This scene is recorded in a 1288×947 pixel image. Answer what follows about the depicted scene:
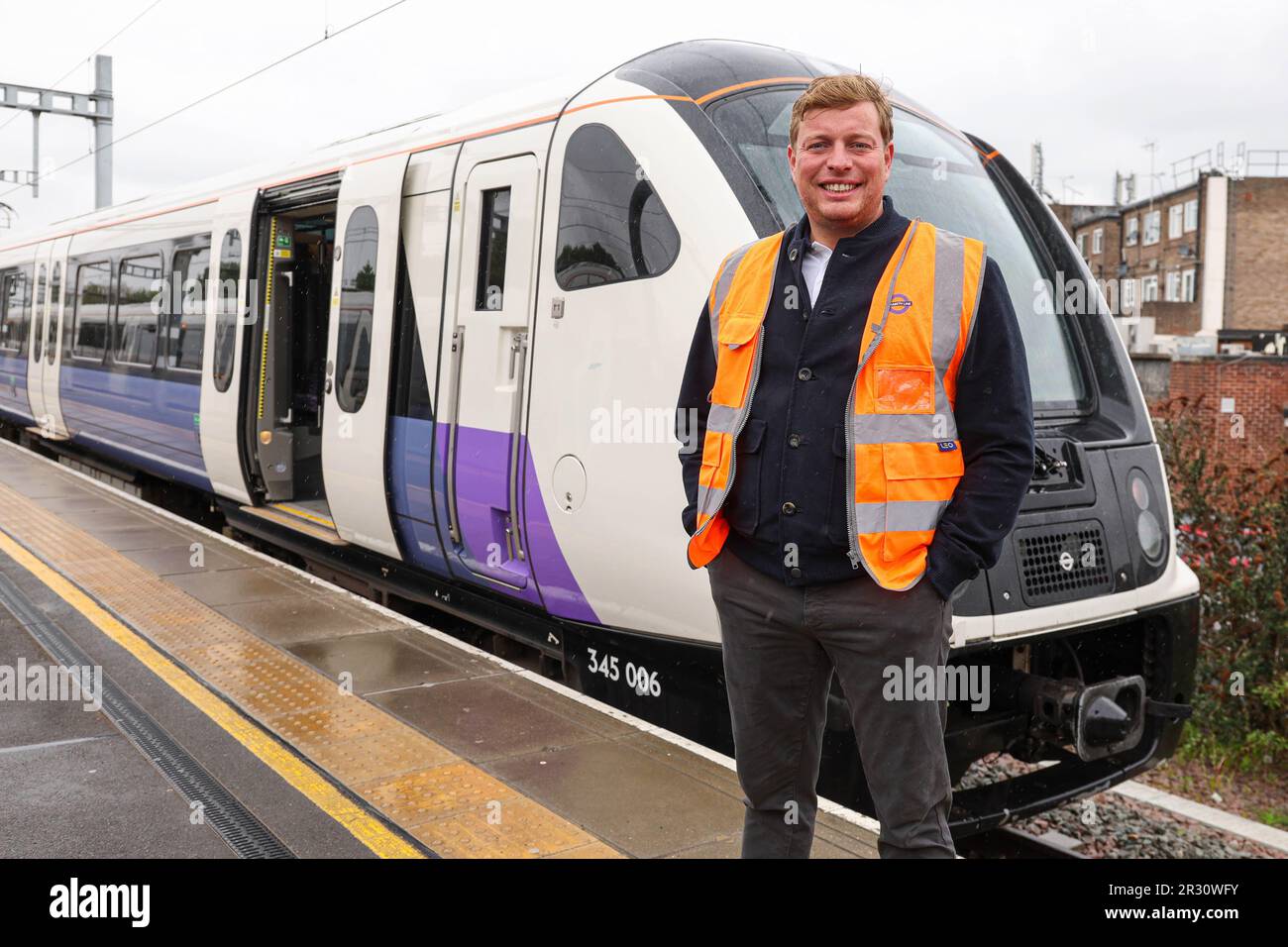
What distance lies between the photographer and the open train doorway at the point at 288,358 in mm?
8227

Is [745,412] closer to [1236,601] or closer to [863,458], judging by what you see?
[863,458]

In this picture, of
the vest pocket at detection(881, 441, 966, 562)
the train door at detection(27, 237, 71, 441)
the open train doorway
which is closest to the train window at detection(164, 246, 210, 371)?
the open train doorway

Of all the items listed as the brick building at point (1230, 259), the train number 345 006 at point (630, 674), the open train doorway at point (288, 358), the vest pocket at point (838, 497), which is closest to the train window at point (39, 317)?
the open train doorway at point (288, 358)

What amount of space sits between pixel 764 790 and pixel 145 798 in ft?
7.53

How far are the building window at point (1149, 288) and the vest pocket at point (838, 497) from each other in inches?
2057

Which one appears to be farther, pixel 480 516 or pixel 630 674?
pixel 480 516

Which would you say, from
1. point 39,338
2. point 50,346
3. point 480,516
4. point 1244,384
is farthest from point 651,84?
point 1244,384

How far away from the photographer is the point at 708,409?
2.91 metres

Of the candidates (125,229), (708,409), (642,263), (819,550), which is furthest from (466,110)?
(125,229)

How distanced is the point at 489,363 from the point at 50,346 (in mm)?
10936

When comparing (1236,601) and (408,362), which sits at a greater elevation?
(408,362)

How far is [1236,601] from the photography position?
21.4 feet

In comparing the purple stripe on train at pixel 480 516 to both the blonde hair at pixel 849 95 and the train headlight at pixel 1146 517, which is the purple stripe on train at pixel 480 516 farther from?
the blonde hair at pixel 849 95
